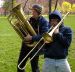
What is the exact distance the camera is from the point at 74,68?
10.6m

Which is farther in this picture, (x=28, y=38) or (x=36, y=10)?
(x=36, y=10)

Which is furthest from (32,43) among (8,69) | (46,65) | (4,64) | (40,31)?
(4,64)

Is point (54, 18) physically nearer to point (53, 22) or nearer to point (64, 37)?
point (53, 22)

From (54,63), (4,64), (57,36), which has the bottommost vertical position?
(4,64)

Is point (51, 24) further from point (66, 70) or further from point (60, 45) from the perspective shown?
point (66, 70)

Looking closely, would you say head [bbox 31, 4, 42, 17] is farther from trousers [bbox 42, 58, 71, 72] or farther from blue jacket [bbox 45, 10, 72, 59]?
trousers [bbox 42, 58, 71, 72]

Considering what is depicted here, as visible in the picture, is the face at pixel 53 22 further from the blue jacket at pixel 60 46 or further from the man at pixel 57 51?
the blue jacket at pixel 60 46

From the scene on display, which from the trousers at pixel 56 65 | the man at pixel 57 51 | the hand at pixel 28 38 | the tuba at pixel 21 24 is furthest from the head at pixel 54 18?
the tuba at pixel 21 24

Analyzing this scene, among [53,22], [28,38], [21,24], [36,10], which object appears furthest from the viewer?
[36,10]

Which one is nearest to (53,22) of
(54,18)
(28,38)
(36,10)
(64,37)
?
(54,18)

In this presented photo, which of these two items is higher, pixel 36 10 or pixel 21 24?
pixel 36 10

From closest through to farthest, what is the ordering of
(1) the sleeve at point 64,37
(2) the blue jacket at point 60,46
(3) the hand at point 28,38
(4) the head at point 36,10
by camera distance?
(1) the sleeve at point 64,37 < (2) the blue jacket at point 60,46 < (3) the hand at point 28,38 < (4) the head at point 36,10

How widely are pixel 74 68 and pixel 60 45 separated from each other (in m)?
4.79

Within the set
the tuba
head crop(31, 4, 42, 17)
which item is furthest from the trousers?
head crop(31, 4, 42, 17)
